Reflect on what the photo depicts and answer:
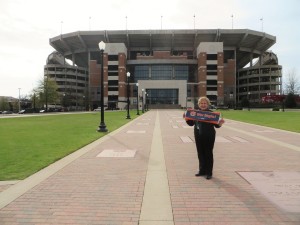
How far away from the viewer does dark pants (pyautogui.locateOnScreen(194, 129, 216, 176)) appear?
786 cm

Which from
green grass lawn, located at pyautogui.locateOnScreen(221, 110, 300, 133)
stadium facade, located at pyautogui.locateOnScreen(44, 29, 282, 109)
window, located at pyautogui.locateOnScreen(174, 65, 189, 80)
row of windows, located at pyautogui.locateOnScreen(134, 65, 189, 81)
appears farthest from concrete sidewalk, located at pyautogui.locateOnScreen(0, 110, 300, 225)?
window, located at pyautogui.locateOnScreen(174, 65, 189, 80)

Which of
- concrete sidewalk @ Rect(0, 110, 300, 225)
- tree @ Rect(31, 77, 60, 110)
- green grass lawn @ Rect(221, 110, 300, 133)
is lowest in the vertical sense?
green grass lawn @ Rect(221, 110, 300, 133)

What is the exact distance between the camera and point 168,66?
141 metres

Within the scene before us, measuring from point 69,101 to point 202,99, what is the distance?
11716cm

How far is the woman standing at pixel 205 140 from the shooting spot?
784cm

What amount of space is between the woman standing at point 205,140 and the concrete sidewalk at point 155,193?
0.30 m

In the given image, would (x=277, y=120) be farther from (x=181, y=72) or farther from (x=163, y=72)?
(x=181, y=72)

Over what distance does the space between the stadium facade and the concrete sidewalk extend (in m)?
117

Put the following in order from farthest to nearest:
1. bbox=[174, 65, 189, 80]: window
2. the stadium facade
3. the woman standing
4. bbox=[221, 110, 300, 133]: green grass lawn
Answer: bbox=[174, 65, 189, 80]: window, the stadium facade, bbox=[221, 110, 300, 133]: green grass lawn, the woman standing

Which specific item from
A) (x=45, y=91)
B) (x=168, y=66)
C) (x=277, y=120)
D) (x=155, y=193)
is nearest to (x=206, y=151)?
(x=155, y=193)

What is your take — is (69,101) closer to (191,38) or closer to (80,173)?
(191,38)

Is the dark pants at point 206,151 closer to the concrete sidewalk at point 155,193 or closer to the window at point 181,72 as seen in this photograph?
the concrete sidewalk at point 155,193

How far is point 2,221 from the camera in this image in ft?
16.0

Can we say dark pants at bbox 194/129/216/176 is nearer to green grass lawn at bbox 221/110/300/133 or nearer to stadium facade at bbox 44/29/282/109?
green grass lawn at bbox 221/110/300/133
